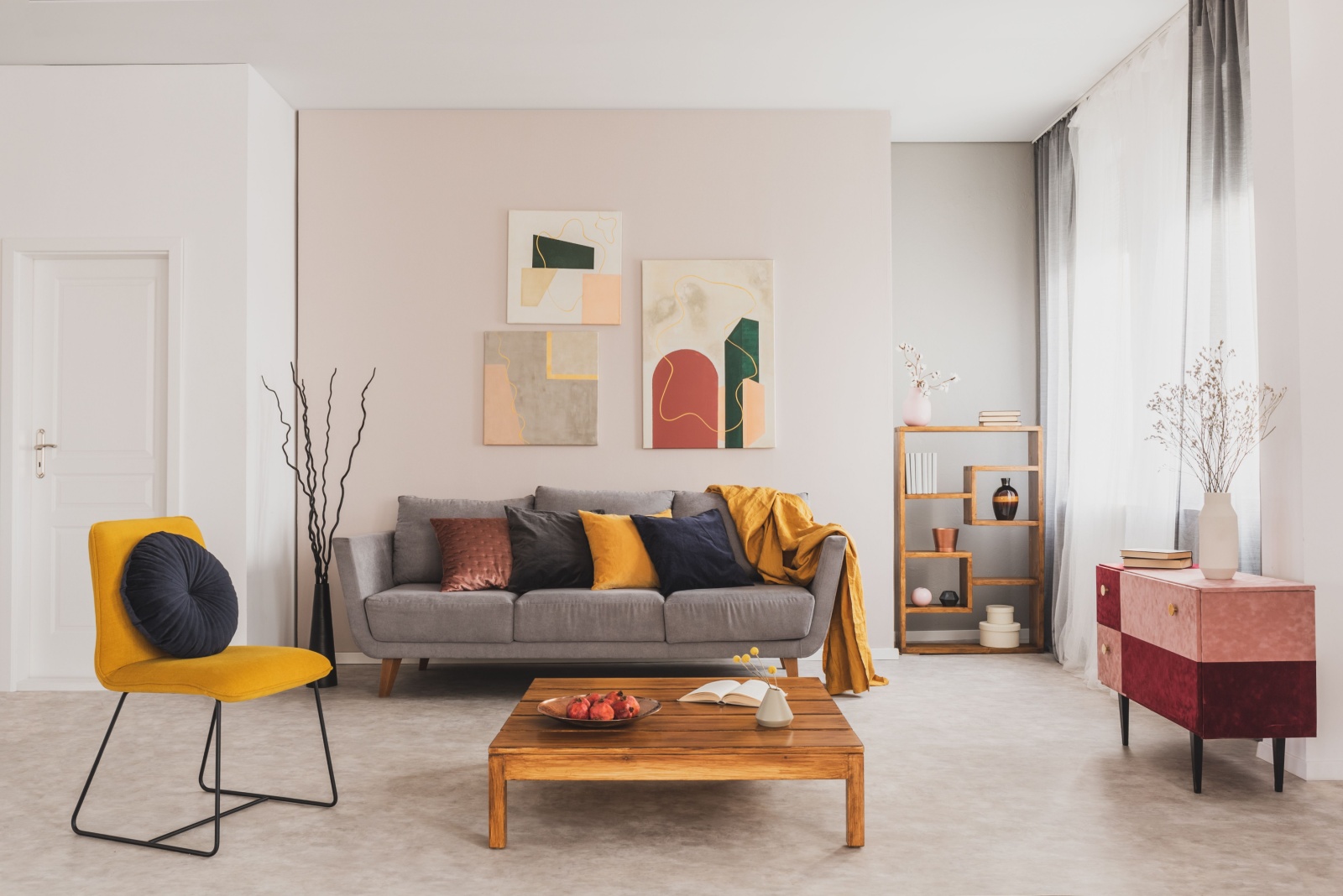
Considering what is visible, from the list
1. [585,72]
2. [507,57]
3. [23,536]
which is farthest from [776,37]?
[23,536]

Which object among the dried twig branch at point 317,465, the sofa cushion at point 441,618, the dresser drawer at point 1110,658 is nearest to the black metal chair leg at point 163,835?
the sofa cushion at point 441,618

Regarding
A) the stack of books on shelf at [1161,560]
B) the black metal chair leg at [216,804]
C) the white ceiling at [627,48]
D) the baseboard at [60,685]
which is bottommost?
the baseboard at [60,685]

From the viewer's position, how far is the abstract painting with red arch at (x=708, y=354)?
5168 mm

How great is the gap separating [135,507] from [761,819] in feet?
11.5

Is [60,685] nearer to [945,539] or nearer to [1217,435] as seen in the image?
[945,539]

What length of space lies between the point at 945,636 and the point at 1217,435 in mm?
2324

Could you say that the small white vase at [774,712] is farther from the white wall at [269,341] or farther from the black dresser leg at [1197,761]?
the white wall at [269,341]

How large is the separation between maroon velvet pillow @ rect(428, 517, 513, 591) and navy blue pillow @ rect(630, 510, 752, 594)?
2.17 ft

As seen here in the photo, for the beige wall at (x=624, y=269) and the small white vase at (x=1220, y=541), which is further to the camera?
the beige wall at (x=624, y=269)

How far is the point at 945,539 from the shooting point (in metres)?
5.36

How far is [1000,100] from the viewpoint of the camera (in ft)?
16.8

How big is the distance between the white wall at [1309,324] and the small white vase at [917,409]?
2.15 m

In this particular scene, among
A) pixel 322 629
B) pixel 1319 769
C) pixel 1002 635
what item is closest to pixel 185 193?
pixel 322 629

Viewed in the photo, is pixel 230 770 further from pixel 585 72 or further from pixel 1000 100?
pixel 1000 100
